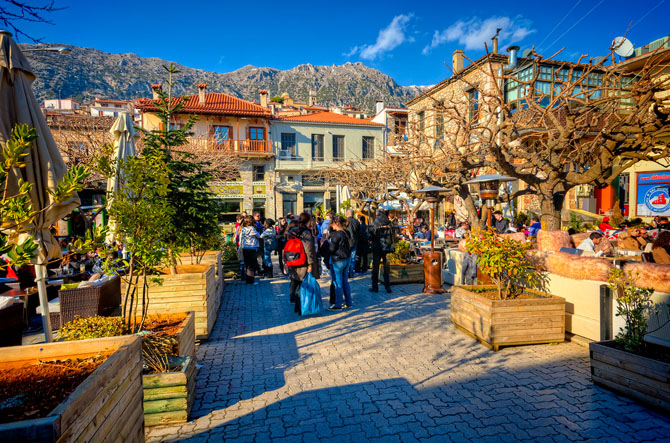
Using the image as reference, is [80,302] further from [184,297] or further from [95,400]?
[95,400]

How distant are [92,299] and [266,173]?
2634 centimetres

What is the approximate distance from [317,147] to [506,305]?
29.8 metres

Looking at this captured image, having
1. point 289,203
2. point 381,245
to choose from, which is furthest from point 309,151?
point 381,245

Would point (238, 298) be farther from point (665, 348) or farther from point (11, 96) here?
point (665, 348)

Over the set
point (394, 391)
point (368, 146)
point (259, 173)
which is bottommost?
point (394, 391)

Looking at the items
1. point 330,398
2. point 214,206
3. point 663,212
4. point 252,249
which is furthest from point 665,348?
point 663,212

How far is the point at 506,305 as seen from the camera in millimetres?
4664

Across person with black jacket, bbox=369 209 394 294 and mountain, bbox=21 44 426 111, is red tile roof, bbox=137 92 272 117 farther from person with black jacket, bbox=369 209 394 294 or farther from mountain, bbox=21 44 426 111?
mountain, bbox=21 44 426 111

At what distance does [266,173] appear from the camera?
1228 inches

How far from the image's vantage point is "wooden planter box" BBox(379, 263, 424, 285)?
9.21m

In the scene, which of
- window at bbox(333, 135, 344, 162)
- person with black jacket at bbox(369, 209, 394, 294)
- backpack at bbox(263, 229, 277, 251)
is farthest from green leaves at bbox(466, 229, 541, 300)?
window at bbox(333, 135, 344, 162)

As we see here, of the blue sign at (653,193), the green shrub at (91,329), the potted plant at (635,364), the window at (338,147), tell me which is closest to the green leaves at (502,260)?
the potted plant at (635,364)

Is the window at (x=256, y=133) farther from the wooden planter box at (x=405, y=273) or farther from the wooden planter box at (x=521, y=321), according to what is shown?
the wooden planter box at (x=521, y=321)

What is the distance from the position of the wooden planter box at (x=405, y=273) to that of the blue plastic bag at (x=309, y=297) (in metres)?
3.10
